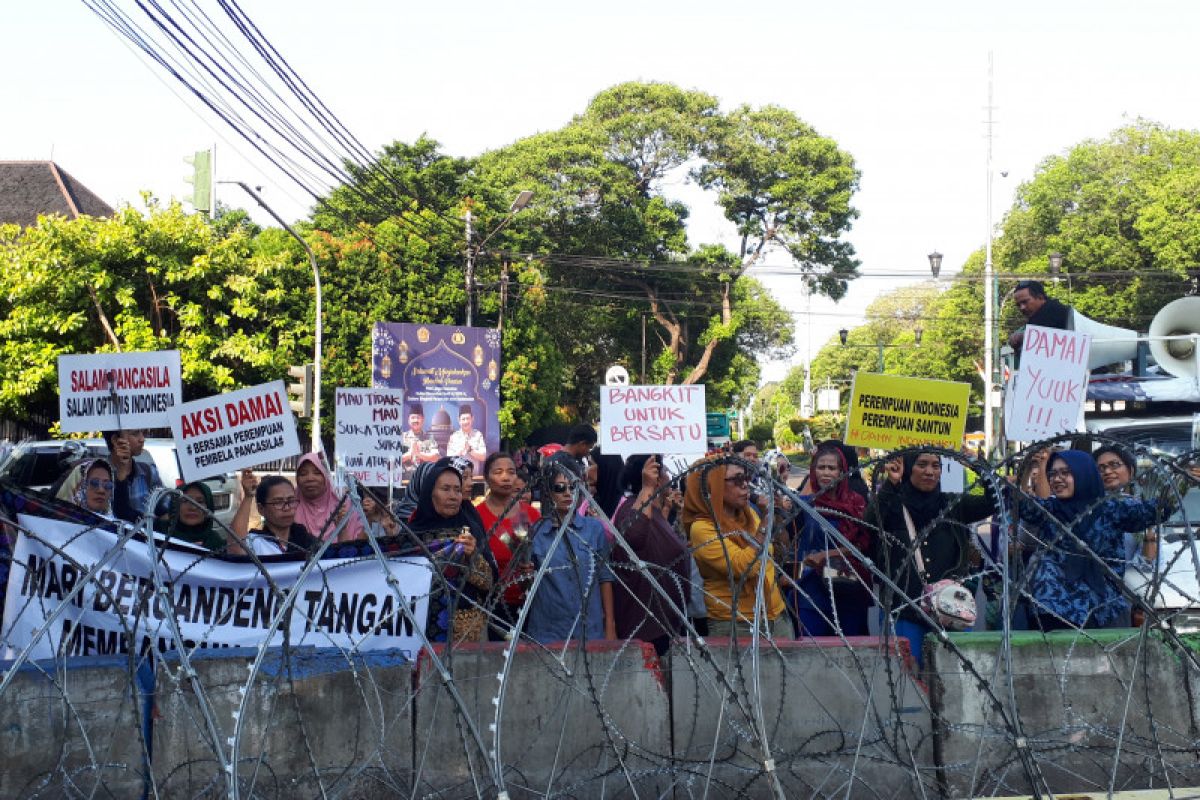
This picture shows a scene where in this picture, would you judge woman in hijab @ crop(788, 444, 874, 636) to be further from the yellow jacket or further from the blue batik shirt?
the blue batik shirt

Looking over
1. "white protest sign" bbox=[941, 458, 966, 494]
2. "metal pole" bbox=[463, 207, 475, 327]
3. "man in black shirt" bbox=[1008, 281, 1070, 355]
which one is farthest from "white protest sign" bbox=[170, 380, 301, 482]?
"metal pole" bbox=[463, 207, 475, 327]

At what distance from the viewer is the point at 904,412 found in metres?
9.17

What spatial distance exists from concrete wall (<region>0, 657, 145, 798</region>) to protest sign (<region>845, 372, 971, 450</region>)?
5070 mm

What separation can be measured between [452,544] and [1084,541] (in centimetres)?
307

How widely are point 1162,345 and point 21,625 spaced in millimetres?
8699

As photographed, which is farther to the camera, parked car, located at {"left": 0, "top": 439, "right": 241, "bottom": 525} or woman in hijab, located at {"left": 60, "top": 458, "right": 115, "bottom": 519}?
parked car, located at {"left": 0, "top": 439, "right": 241, "bottom": 525}

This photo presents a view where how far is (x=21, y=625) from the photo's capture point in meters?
6.36

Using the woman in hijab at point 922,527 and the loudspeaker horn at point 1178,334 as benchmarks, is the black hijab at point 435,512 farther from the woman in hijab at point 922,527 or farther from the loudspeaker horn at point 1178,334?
the loudspeaker horn at point 1178,334

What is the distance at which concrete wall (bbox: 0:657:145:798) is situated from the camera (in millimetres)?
5641

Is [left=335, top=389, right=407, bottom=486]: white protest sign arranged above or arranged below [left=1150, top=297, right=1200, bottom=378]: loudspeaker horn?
below

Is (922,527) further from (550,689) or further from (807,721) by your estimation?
(550,689)

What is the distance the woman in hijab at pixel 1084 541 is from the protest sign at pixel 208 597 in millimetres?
3011

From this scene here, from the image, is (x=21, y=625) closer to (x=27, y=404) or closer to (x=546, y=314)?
(x=27, y=404)

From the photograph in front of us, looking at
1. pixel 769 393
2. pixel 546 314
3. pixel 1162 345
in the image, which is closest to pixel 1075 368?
pixel 1162 345
